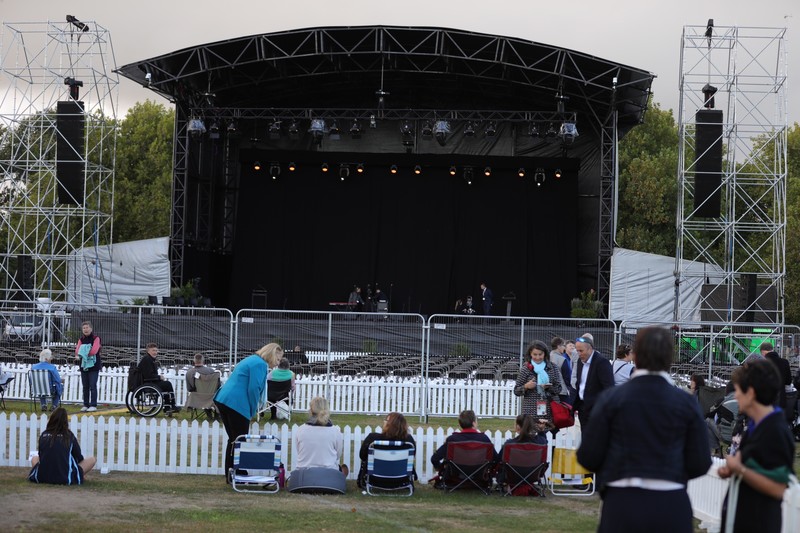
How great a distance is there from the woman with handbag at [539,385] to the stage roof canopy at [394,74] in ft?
58.1

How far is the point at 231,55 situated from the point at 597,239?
11.7 m

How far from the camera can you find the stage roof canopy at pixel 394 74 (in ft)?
87.9

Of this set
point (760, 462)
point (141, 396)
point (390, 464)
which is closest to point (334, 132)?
point (141, 396)

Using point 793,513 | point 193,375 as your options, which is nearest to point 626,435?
point 793,513

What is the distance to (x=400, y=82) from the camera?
30453mm

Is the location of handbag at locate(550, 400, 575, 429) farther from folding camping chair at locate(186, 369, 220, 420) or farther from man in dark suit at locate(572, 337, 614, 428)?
folding camping chair at locate(186, 369, 220, 420)

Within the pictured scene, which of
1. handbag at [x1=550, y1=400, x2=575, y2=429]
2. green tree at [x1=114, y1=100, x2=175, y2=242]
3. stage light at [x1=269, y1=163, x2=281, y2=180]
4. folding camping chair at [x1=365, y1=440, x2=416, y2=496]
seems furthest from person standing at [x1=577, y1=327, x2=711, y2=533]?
green tree at [x1=114, y1=100, x2=175, y2=242]

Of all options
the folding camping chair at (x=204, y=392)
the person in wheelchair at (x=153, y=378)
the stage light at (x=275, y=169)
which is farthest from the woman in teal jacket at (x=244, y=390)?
the stage light at (x=275, y=169)

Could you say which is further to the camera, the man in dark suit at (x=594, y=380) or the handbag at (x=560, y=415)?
the handbag at (x=560, y=415)

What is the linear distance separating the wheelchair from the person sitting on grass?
5143 millimetres

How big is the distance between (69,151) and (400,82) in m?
9.21

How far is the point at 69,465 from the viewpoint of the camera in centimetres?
906

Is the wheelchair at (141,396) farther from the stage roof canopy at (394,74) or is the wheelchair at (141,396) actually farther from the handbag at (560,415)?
the stage roof canopy at (394,74)

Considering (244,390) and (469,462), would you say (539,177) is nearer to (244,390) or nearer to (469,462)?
(469,462)
